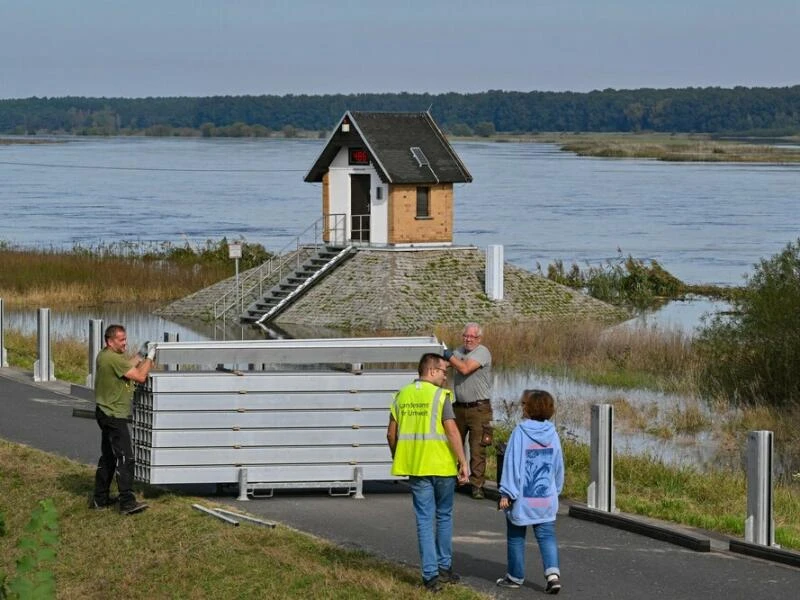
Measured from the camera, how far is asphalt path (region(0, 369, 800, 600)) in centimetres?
1223

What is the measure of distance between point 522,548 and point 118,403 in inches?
180

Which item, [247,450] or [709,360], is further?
[709,360]

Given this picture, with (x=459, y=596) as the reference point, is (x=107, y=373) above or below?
above

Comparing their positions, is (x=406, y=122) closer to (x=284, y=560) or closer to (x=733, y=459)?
(x=733, y=459)

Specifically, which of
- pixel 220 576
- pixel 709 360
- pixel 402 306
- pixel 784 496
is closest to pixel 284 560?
pixel 220 576

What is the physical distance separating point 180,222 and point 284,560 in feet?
271

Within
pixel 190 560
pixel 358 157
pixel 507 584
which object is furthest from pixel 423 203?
pixel 507 584

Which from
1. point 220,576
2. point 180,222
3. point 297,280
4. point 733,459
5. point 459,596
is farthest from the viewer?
point 180,222

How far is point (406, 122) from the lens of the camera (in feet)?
161

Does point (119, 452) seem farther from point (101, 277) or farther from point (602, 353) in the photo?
point (101, 277)

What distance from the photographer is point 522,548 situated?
1208 centimetres

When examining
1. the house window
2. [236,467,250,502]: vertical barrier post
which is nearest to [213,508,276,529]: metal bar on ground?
[236,467,250,502]: vertical barrier post

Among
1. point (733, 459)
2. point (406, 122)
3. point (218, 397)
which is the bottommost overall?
point (733, 459)

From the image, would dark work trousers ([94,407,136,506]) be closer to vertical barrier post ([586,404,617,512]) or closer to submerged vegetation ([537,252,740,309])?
vertical barrier post ([586,404,617,512])
